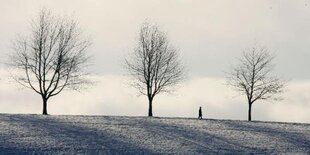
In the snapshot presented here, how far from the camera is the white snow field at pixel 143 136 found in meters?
36.3

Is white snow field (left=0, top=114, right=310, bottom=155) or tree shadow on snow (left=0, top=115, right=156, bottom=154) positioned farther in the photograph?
white snow field (left=0, top=114, right=310, bottom=155)

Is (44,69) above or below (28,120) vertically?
above

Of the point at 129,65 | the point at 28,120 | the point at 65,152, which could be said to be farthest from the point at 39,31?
the point at 65,152

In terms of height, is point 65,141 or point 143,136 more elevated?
point 143,136

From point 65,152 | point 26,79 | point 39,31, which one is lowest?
point 65,152

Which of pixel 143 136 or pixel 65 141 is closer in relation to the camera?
pixel 65 141

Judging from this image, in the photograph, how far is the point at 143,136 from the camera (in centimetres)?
4009

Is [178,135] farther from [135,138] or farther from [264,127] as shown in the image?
[264,127]

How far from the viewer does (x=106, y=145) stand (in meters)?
37.1

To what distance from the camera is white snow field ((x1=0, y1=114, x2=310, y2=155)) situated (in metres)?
36.3

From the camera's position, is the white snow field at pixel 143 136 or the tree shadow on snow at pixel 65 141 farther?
the white snow field at pixel 143 136

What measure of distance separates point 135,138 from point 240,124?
11.0m

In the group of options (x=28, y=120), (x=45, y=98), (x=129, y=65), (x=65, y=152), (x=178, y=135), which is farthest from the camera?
(x=129, y=65)

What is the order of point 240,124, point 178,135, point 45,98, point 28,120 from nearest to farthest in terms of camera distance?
point 178,135, point 28,120, point 240,124, point 45,98
